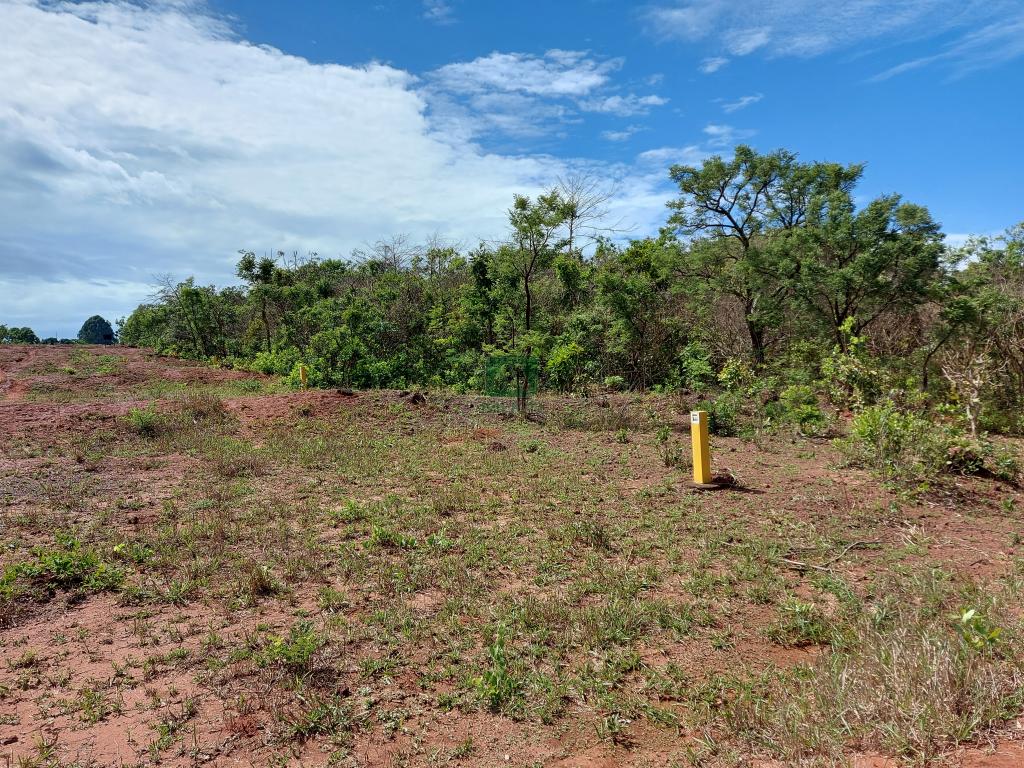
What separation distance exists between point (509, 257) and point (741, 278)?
553 cm

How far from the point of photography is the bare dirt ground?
2826mm

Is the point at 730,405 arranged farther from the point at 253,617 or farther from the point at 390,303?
the point at 390,303

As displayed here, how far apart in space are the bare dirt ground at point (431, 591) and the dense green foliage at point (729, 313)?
11.0 ft

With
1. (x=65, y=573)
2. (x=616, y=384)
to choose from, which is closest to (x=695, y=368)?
(x=616, y=384)

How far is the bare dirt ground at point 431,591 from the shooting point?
2.83 meters

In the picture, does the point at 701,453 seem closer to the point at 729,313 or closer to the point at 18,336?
the point at 729,313

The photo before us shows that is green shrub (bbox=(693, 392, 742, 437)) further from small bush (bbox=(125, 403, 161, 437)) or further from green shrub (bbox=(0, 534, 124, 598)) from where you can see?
small bush (bbox=(125, 403, 161, 437))

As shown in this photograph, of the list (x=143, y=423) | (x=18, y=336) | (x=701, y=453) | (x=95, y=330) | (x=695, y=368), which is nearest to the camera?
(x=701, y=453)

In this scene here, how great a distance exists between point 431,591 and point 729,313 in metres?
13.6

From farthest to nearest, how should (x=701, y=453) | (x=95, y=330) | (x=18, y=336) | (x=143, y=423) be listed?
(x=95, y=330), (x=18, y=336), (x=143, y=423), (x=701, y=453)

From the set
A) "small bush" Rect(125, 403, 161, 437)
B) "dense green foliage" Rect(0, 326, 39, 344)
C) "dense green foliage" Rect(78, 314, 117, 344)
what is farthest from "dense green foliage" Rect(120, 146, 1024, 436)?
"dense green foliage" Rect(78, 314, 117, 344)

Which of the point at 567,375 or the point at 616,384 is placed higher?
Answer: the point at 567,375

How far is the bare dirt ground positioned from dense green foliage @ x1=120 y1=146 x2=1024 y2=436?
3362 mm

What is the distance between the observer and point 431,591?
4.34 metres
